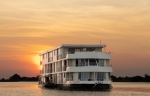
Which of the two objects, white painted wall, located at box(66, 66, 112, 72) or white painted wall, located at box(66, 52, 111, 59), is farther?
white painted wall, located at box(66, 52, 111, 59)

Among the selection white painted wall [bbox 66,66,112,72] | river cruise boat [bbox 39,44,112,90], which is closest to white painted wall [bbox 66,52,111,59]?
river cruise boat [bbox 39,44,112,90]

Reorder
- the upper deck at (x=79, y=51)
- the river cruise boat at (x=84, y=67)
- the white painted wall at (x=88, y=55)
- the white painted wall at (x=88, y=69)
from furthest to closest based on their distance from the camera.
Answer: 1. the upper deck at (x=79, y=51)
2. the white painted wall at (x=88, y=55)
3. the river cruise boat at (x=84, y=67)
4. the white painted wall at (x=88, y=69)

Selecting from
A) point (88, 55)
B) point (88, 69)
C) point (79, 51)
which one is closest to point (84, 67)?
point (88, 69)

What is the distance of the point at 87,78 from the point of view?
66.3 metres

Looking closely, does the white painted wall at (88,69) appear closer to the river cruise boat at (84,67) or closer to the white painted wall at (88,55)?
the river cruise boat at (84,67)

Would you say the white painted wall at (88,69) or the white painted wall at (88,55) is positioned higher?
the white painted wall at (88,55)

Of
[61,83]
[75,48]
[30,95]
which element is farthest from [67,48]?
[30,95]

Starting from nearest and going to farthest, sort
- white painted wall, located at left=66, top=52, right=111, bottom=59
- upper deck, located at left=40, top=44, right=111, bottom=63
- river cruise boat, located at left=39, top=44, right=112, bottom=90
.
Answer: river cruise boat, located at left=39, top=44, right=112, bottom=90 < white painted wall, located at left=66, top=52, right=111, bottom=59 < upper deck, located at left=40, top=44, right=111, bottom=63

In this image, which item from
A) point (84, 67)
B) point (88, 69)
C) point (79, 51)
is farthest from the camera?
point (79, 51)

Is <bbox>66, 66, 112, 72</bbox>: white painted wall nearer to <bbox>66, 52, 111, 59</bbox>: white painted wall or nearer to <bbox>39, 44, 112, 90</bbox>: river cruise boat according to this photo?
<bbox>39, 44, 112, 90</bbox>: river cruise boat

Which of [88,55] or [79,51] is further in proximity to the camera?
[79,51]

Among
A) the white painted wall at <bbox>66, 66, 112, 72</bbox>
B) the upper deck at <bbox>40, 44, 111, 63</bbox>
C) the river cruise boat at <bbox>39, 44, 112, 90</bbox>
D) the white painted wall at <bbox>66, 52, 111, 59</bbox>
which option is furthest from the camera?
the upper deck at <bbox>40, 44, 111, 63</bbox>

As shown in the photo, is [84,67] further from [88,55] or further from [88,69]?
[88,55]

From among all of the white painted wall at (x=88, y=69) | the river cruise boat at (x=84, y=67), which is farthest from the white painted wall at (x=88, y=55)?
the white painted wall at (x=88, y=69)
